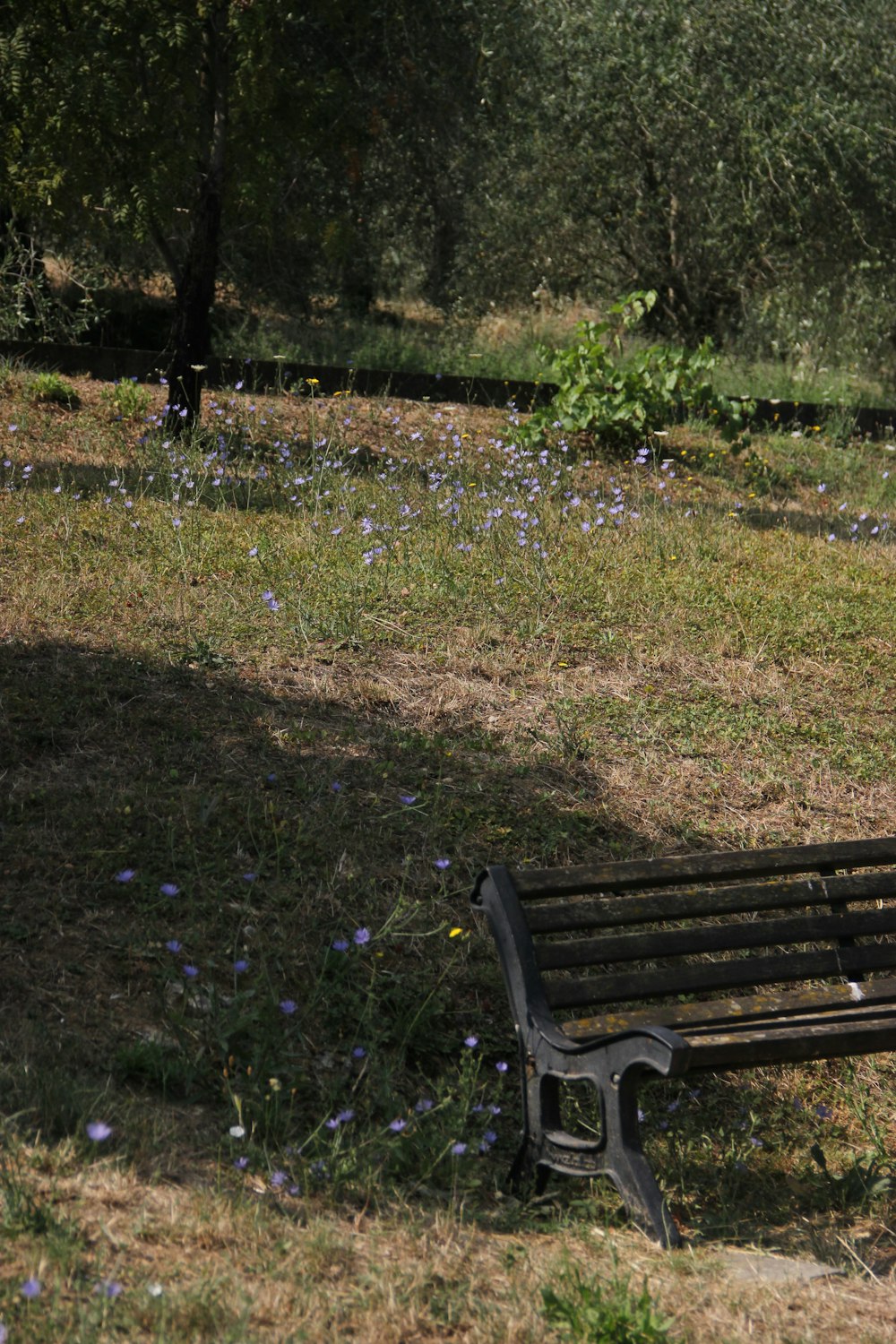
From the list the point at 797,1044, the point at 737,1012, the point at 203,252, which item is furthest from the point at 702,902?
the point at 203,252

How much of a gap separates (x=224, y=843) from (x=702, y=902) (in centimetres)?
136

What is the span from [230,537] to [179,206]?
3206mm

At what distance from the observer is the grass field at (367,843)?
101 inches

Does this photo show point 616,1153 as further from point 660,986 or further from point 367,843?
point 367,843

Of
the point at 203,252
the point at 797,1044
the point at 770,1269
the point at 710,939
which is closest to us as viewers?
the point at 770,1269

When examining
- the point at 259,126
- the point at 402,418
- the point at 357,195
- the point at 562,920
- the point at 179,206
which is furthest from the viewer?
the point at 357,195

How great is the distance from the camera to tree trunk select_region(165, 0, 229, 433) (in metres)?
7.59

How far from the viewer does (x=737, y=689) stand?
5.51 m

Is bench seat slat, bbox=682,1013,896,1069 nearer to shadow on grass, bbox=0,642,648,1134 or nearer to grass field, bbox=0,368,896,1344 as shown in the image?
grass field, bbox=0,368,896,1344

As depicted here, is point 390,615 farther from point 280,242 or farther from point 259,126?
point 280,242

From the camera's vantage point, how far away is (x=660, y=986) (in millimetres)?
3236

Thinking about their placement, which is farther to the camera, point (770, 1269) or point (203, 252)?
point (203, 252)

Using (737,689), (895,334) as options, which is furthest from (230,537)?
(895,334)

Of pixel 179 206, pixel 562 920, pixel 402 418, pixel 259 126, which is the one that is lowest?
pixel 402 418
